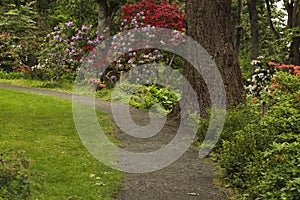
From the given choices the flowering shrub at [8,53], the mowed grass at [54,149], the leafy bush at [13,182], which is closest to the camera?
the leafy bush at [13,182]

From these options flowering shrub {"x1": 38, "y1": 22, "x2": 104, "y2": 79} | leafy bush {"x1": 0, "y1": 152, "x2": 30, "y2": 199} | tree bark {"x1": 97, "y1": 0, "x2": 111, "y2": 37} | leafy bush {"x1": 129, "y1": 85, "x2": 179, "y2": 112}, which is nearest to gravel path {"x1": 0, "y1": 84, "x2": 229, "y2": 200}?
leafy bush {"x1": 0, "y1": 152, "x2": 30, "y2": 199}

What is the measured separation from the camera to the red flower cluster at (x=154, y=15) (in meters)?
15.4

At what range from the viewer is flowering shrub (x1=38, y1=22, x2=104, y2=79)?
15320 mm

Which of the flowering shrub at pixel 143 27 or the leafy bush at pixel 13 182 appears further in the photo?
the flowering shrub at pixel 143 27

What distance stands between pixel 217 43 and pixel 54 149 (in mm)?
3880

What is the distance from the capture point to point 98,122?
9.09m

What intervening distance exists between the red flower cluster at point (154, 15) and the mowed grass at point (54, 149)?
547cm

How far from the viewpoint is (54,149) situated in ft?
22.3

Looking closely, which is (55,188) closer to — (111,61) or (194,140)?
(194,140)

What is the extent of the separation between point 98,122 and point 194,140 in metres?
2.16

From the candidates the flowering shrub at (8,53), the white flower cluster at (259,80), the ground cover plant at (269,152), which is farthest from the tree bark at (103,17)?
the ground cover plant at (269,152)

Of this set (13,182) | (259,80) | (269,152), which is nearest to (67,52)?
(259,80)

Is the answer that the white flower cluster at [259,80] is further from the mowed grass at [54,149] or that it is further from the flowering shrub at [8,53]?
the flowering shrub at [8,53]

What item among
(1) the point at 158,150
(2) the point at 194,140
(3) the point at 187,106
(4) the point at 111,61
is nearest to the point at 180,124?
(3) the point at 187,106
